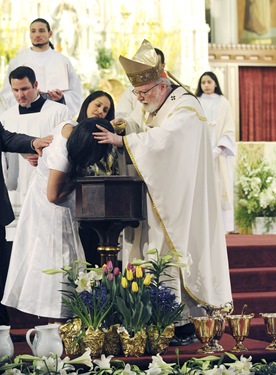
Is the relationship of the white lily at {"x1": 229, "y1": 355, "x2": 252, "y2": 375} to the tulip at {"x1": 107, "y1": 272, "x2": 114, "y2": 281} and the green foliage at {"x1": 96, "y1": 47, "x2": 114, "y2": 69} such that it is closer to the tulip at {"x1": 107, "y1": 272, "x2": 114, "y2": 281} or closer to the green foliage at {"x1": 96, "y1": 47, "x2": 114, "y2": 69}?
the tulip at {"x1": 107, "y1": 272, "x2": 114, "y2": 281}

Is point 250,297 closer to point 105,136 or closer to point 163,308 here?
point 163,308

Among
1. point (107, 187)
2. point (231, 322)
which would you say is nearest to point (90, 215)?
point (107, 187)

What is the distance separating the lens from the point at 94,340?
612cm

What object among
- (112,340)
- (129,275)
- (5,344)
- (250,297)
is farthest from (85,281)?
(250,297)

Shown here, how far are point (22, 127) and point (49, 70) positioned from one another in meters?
1.34

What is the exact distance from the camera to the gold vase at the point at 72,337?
20.4ft

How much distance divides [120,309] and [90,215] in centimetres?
68

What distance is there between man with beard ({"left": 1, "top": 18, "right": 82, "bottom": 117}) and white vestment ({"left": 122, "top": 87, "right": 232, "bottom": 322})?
311 centimetres

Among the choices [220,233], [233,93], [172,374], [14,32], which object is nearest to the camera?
[172,374]

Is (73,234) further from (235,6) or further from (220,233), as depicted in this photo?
(235,6)

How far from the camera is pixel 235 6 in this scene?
19.8 metres

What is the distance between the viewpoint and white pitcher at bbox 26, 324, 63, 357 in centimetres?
594

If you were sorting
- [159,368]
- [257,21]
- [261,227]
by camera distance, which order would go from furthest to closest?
1. [257,21]
2. [261,227]
3. [159,368]

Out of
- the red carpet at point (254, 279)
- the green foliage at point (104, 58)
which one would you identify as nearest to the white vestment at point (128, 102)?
the red carpet at point (254, 279)
